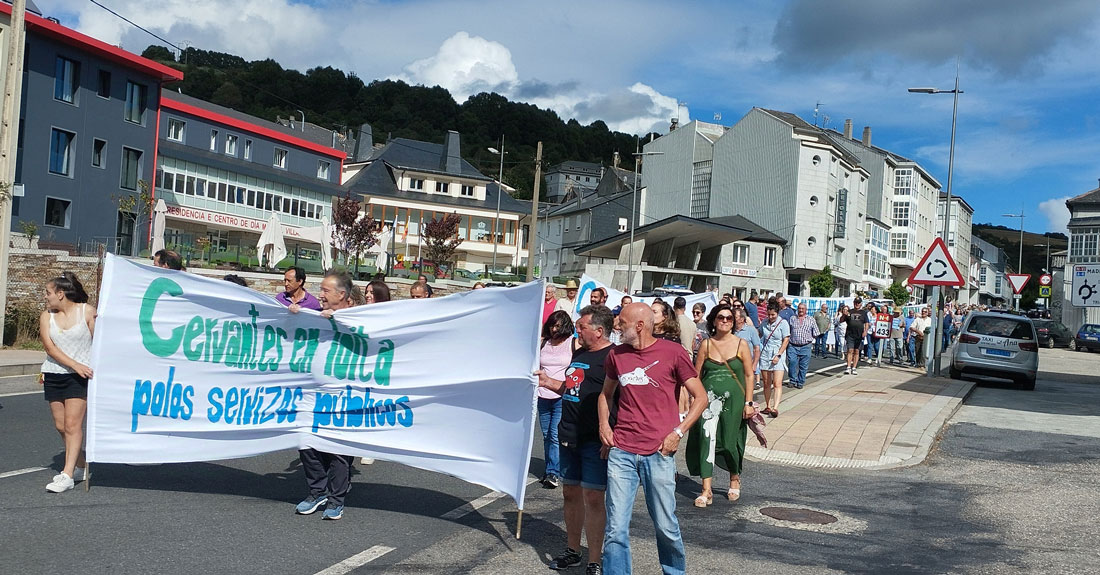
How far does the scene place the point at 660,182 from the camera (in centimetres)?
8588

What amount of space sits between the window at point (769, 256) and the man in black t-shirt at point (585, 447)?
219 ft

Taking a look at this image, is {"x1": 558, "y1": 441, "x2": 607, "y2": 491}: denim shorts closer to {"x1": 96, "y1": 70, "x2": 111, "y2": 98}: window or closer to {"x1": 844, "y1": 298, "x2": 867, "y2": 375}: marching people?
{"x1": 844, "y1": 298, "x2": 867, "y2": 375}: marching people

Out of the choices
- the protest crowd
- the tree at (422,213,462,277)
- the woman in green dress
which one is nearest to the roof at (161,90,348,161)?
the tree at (422,213,462,277)

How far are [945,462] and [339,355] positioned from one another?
7343 millimetres

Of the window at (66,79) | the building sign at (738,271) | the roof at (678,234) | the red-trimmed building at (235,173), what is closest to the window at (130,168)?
the window at (66,79)

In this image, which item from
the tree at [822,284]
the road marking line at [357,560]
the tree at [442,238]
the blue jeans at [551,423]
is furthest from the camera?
the tree at [822,284]

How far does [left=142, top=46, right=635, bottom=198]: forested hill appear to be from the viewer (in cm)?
10612

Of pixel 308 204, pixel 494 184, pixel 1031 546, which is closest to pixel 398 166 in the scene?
pixel 494 184

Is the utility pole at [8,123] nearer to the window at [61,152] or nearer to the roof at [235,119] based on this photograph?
the window at [61,152]

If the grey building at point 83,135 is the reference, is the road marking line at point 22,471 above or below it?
below

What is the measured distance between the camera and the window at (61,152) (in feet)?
138

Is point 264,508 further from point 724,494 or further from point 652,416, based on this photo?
point 724,494

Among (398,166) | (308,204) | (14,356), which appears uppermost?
(398,166)

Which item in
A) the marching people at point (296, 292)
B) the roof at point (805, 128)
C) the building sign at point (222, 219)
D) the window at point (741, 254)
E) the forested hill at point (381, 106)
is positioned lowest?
the marching people at point (296, 292)
